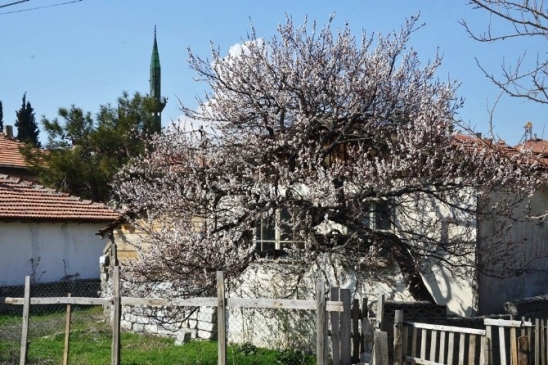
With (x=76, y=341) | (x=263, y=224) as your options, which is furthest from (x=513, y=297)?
(x=76, y=341)

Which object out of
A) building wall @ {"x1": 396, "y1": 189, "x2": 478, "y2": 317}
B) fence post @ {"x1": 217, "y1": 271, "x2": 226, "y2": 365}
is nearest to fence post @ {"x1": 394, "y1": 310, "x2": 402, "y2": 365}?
fence post @ {"x1": 217, "y1": 271, "x2": 226, "y2": 365}

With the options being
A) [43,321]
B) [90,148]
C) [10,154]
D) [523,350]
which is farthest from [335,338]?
[10,154]

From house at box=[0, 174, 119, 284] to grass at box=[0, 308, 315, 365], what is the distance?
240 inches

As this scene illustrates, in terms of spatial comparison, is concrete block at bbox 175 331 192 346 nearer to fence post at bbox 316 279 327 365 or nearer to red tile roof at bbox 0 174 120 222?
fence post at bbox 316 279 327 365

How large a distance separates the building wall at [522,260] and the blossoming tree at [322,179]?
269 millimetres

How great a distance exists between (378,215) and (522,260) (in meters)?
2.98

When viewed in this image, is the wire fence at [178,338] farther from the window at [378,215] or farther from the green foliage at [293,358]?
the window at [378,215]

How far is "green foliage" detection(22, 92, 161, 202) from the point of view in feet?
89.1

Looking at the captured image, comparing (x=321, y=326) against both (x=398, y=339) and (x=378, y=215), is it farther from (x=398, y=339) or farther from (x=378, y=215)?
(x=378, y=215)

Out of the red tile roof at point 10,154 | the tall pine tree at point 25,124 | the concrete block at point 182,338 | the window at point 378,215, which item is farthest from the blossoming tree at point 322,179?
the tall pine tree at point 25,124

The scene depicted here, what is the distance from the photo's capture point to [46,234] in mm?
21812

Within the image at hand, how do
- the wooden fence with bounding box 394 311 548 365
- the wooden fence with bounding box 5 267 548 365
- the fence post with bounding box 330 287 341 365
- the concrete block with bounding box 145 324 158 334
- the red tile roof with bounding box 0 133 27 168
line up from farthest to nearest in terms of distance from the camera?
the red tile roof with bounding box 0 133 27 168, the concrete block with bounding box 145 324 158 334, the fence post with bounding box 330 287 341 365, the wooden fence with bounding box 5 267 548 365, the wooden fence with bounding box 394 311 548 365

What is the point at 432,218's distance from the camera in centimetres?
1242

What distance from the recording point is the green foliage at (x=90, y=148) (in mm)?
27156
